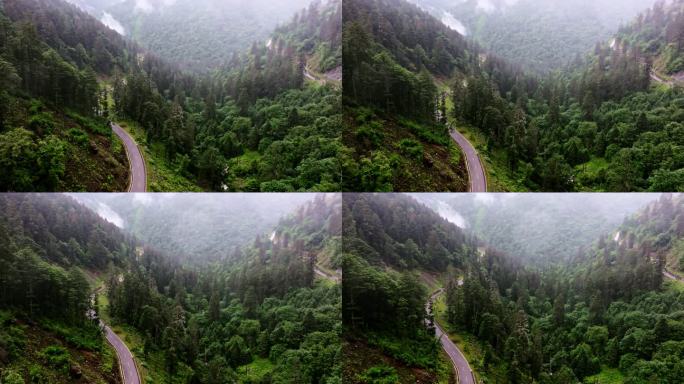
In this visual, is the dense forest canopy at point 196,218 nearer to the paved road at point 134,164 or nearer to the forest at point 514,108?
the paved road at point 134,164

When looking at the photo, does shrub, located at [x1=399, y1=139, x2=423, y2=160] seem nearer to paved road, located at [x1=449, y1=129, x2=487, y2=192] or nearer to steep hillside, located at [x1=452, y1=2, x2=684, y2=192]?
paved road, located at [x1=449, y1=129, x2=487, y2=192]

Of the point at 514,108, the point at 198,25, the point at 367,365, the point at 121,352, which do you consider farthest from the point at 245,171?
the point at 514,108

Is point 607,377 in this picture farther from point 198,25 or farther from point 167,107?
point 198,25

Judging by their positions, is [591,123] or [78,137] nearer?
[78,137]

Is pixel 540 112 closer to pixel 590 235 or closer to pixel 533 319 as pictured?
pixel 590 235

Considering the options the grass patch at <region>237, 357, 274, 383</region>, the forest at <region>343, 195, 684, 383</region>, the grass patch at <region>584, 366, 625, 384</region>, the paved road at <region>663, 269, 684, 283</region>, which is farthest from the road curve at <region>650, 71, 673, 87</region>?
→ the grass patch at <region>237, 357, 274, 383</region>
